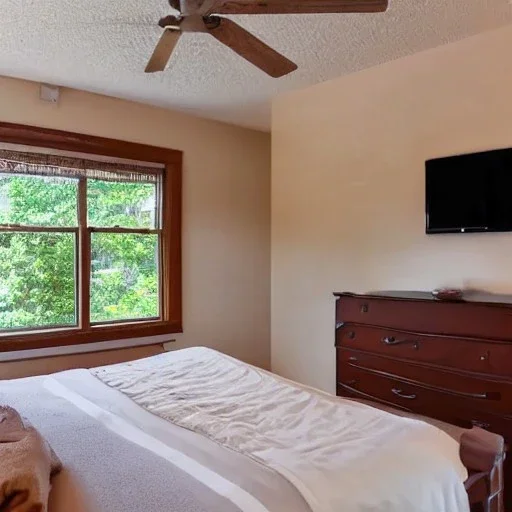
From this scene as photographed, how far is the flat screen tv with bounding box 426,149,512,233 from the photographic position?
2.63 metres

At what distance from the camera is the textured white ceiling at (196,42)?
2.48m

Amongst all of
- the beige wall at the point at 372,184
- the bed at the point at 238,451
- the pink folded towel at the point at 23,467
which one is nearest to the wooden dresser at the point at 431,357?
the beige wall at the point at 372,184

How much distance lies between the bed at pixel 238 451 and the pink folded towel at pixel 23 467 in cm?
9

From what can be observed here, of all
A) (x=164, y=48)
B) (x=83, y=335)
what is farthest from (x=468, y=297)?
(x=83, y=335)

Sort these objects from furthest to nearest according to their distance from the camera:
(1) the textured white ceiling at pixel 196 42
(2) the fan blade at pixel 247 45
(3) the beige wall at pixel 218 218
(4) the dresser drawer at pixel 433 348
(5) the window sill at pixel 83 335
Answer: (3) the beige wall at pixel 218 218 < (5) the window sill at pixel 83 335 < (1) the textured white ceiling at pixel 196 42 < (4) the dresser drawer at pixel 433 348 < (2) the fan blade at pixel 247 45

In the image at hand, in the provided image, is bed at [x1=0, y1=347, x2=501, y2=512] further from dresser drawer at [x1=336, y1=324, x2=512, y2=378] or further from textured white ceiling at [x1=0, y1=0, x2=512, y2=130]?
textured white ceiling at [x1=0, y1=0, x2=512, y2=130]

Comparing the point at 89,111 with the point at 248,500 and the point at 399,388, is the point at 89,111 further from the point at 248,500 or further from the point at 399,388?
the point at 248,500

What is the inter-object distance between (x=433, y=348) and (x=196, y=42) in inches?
83.0

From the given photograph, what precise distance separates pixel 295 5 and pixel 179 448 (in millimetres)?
1557

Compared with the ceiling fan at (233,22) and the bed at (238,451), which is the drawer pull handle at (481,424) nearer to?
the bed at (238,451)

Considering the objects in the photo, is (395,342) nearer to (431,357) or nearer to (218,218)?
(431,357)

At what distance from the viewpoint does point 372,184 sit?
3318 mm

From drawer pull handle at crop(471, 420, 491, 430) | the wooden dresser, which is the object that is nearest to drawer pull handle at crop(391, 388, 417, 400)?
the wooden dresser

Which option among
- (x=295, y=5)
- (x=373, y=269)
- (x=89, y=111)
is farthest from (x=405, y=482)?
(x=89, y=111)
